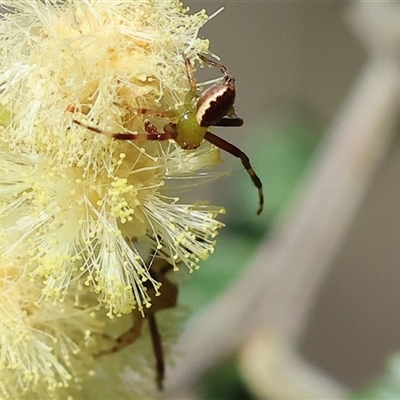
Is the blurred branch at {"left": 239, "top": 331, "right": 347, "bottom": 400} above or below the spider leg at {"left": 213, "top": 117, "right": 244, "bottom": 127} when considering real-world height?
below

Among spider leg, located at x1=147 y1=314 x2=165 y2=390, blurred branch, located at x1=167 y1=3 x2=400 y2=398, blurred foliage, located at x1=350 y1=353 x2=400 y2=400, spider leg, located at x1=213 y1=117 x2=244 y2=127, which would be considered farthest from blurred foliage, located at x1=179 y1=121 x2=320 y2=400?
spider leg, located at x1=213 y1=117 x2=244 y2=127

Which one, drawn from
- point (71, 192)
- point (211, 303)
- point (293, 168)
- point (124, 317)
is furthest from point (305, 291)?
point (71, 192)

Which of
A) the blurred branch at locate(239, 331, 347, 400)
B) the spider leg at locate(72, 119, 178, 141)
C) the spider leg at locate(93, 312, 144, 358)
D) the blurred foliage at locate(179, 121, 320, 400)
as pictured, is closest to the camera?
the spider leg at locate(72, 119, 178, 141)

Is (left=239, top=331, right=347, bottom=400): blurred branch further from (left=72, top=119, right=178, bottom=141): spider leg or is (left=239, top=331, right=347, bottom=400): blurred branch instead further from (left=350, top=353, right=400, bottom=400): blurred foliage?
(left=72, top=119, right=178, bottom=141): spider leg

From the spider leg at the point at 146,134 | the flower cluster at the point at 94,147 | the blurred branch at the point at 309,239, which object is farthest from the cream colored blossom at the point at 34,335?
the blurred branch at the point at 309,239

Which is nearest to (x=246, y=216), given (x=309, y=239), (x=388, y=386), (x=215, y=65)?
(x=309, y=239)

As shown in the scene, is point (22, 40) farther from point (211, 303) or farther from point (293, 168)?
point (293, 168)

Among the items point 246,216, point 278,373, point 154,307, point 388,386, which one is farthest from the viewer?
point 246,216

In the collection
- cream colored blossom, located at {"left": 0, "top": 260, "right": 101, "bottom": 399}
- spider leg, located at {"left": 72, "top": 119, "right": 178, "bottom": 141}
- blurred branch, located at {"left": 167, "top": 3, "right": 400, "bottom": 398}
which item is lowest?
blurred branch, located at {"left": 167, "top": 3, "right": 400, "bottom": 398}

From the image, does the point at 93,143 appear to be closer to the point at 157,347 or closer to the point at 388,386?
the point at 157,347
